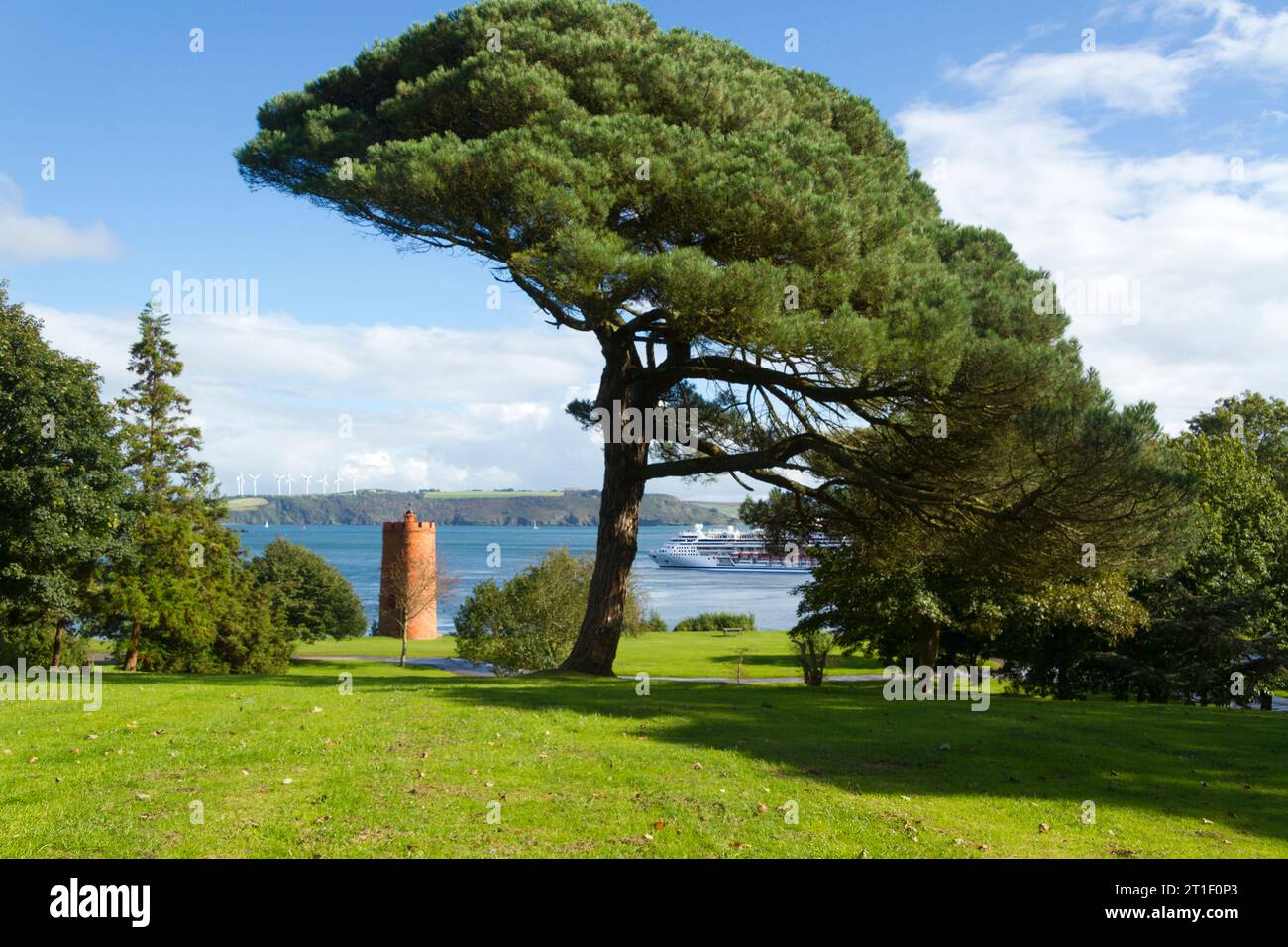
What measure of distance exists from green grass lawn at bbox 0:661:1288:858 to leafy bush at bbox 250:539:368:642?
4436 cm

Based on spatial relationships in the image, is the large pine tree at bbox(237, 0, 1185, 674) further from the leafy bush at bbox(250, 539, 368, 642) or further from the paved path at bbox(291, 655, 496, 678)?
the leafy bush at bbox(250, 539, 368, 642)

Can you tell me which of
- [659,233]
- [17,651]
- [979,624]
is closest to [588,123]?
[659,233]

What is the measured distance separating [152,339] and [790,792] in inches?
1549

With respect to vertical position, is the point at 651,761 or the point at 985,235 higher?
the point at 985,235

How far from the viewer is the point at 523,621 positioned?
3772 centimetres

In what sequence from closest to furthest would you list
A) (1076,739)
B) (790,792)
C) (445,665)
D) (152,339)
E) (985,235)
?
(790,792) < (1076,739) < (985,235) < (152,339) < (445,665)

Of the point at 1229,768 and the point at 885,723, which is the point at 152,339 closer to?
the point at 885,723

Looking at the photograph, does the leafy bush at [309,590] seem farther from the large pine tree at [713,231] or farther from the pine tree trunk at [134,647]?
the large pine tree at [713,231]

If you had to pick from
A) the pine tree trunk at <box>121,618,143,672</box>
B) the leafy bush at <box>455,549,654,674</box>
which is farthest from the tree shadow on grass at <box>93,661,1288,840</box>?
the leafy bush at <box>455,549,654,674</box>

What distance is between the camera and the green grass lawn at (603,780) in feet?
21.3

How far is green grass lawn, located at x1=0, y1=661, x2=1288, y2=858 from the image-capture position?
6492 millimetres

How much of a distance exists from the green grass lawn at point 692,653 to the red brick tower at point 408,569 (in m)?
2.78

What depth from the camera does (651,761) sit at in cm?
890

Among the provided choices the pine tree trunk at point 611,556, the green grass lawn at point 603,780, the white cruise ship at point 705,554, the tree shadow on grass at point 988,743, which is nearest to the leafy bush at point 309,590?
the pine tree trunk at point 611,556
